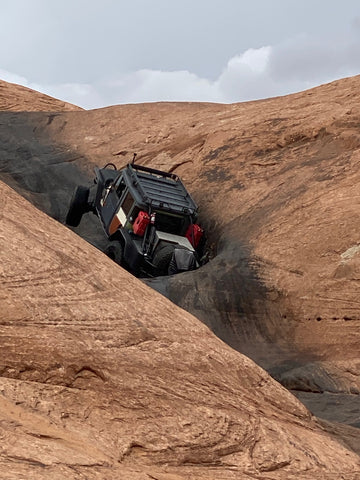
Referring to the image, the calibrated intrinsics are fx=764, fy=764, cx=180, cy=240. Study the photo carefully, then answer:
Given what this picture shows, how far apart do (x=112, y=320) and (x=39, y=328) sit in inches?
30.6

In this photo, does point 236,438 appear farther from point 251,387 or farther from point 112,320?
point 112,320

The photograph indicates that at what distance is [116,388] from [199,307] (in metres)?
8.96

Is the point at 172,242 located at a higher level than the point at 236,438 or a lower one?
higher

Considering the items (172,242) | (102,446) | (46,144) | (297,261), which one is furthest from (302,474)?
(46,144)

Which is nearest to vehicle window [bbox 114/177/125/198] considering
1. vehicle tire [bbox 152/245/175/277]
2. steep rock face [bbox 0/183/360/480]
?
vehicle tire [bbox 152/245/175/277]

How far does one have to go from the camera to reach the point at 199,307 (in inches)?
610

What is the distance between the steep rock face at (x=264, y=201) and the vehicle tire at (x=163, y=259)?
85 centimetres

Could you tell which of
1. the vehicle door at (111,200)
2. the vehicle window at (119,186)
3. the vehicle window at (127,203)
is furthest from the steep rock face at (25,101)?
the vehicle window at (127,203)

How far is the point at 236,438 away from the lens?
6.80 metres

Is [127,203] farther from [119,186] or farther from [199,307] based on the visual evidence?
[199,307]

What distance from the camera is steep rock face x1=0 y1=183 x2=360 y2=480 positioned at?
6090mm

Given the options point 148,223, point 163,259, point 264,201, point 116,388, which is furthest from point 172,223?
point 116,388

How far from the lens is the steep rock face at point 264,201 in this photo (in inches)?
567

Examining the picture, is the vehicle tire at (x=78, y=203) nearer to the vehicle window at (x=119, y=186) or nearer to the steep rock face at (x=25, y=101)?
the vehicle window at (x=119, y=186)
